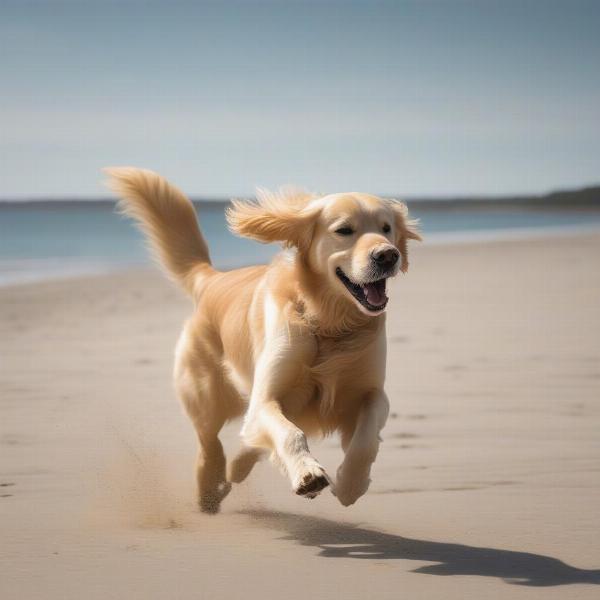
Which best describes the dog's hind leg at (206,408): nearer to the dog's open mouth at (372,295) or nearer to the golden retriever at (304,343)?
the golden retriever at (304,343)

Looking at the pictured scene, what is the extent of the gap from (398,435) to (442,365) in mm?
2125

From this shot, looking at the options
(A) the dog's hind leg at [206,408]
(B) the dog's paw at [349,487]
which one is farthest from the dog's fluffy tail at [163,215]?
(B) the dog's paw at [349,487]

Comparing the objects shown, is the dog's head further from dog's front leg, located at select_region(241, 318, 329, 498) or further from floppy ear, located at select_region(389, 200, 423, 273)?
dog's front leg, located at select_region(241, 318, 329, 498)

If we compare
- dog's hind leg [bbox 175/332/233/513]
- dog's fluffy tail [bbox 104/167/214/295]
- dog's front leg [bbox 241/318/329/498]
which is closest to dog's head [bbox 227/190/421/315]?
dog's front leg [bbox 241/318/329/498]

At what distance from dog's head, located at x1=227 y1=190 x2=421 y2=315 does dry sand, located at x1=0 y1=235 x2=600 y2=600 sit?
957 mm

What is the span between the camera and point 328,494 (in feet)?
15.5

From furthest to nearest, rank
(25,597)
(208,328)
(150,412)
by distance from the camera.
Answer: (150,412)
(208,328)
(25,597)

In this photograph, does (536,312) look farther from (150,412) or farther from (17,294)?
(17,294)

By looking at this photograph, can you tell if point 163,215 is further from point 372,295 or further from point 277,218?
point 372,295

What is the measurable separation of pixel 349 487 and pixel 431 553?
1.24 feet

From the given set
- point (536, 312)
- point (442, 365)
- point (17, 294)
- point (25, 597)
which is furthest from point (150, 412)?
point (17, 294)

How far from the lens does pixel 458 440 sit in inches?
213

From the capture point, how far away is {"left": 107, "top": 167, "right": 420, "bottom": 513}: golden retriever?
387 centimetres

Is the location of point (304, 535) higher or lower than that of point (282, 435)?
lower
